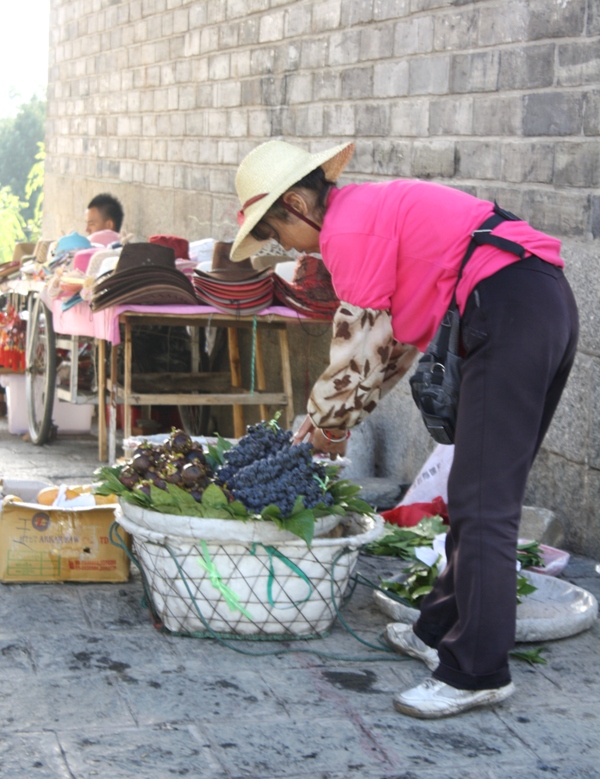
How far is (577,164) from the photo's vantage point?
4.50 meters

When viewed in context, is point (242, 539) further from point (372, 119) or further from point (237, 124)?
point (237, 124)

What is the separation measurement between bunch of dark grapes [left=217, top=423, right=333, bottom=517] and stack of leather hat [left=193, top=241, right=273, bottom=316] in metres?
2.37

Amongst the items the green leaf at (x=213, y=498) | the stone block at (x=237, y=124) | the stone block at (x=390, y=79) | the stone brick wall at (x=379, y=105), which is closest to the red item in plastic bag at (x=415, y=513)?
the stone brick wall at (x=379, y=105)

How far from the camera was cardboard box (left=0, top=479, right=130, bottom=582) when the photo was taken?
384cm

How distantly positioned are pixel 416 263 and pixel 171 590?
4.03ft

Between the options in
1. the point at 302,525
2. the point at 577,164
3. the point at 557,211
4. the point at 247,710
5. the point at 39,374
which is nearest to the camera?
the point at 247,710

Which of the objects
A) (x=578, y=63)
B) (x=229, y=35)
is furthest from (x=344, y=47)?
(x=578, y=63)

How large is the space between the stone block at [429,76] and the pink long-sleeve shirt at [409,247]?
8.69 ft

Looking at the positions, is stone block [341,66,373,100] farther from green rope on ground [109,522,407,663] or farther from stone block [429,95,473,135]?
green rope on ground [109,522,407,663]

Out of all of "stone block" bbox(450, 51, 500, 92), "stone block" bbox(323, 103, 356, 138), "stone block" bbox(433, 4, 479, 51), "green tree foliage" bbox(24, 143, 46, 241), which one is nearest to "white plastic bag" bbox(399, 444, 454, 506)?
"stone block" bbox(450, 51, 500, 92)

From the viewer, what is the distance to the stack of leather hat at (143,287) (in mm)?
5691

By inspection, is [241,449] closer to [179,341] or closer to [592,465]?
[592,465]

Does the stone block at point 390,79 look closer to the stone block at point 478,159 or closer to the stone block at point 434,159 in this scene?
the stone block at point 434,159

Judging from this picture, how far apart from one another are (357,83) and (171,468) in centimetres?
353
